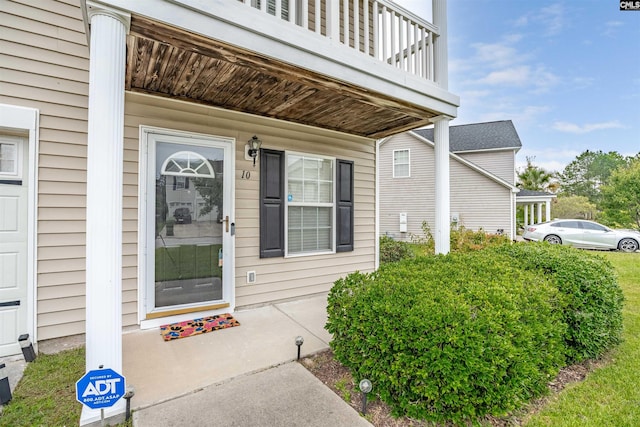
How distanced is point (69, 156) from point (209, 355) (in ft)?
7.47

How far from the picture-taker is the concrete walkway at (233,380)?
5.91 feet

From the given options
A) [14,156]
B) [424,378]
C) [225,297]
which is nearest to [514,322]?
[424,378]

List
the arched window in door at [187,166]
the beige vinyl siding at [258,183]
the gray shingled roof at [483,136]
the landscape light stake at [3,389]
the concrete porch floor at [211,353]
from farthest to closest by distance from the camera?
the gray shingled roof at [483,136], the arched window in door at [187,166], the beige vinyl siding at [258,183], the concrete porch floor at [211,353], the landscape light stake at [3,389]

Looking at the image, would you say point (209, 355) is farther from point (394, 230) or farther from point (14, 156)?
point (394, 230)

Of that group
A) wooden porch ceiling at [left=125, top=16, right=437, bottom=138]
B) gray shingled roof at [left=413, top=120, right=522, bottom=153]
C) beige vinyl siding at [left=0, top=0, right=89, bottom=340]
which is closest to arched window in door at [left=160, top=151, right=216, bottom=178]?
wooden porch ceiling at [left=125, top=16, right=437, bottom=138]

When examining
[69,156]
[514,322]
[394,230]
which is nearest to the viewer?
[514,322]

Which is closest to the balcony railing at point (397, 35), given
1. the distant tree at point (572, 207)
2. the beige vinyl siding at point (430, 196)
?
the beige vinyl siding at point (430, 196)

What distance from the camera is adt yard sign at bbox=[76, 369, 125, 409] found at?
1573 millimetres

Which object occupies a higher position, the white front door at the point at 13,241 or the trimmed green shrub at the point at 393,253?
the white front door at the point at 13,241

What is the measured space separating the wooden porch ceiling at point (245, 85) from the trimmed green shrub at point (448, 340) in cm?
196

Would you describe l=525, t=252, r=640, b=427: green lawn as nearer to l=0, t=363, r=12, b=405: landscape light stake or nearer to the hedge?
the hedge

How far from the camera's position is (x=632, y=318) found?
3514mm

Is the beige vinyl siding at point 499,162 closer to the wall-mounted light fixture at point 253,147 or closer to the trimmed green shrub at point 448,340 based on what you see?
the trimmed green shrub at point 448,340

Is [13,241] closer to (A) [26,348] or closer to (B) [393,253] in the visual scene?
(A) [26,348]
